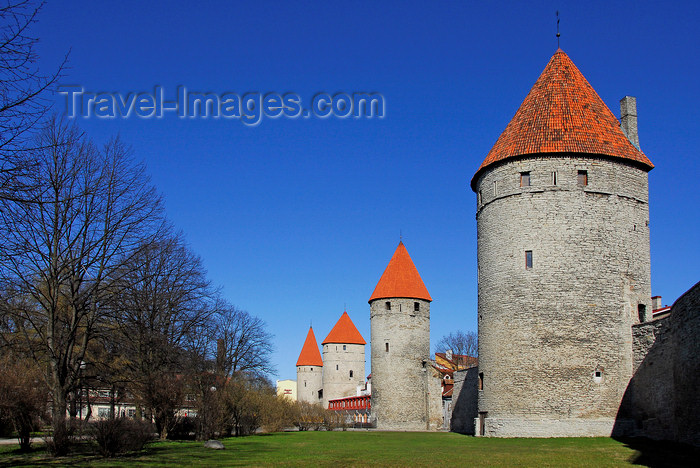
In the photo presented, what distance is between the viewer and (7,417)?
17281 mm

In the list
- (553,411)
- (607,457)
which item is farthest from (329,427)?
(607,457)

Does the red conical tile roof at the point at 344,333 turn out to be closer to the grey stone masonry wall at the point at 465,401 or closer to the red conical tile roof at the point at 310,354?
the red conical tile roof at the point at 310,354

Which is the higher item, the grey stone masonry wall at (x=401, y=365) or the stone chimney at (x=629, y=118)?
the stone chimney at (x=629, y=118)

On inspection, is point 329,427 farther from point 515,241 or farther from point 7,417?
point 7,417

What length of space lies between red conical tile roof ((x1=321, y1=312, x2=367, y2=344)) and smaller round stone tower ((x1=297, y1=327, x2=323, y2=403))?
6.48 m

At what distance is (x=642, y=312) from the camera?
2356 centimetres

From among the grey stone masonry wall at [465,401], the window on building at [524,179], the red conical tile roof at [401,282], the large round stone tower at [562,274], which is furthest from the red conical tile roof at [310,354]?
the window on building at [524,179]

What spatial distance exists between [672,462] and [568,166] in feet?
41.7

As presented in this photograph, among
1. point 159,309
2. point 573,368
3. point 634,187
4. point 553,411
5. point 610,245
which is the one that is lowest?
point 553,411

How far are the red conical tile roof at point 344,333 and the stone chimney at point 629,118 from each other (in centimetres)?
4362

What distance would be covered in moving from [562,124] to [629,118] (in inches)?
147

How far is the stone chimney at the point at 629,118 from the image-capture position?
26.0m

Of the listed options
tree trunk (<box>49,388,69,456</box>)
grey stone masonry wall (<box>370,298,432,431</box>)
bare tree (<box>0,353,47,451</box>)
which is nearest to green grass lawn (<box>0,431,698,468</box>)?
tree trunk (<box>49,388,69,456</box>)

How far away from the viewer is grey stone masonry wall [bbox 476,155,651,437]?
2255 centimetres
